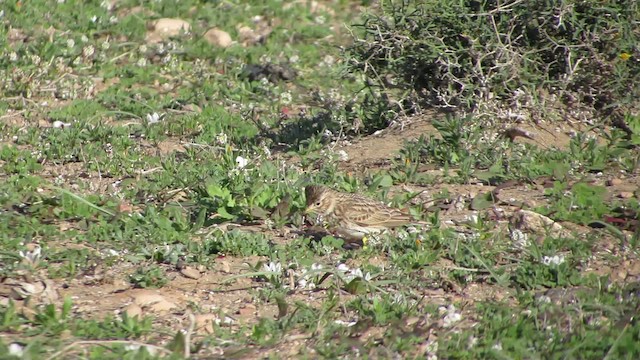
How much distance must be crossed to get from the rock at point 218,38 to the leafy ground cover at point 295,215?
889 millimetres

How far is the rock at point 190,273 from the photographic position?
656 cm

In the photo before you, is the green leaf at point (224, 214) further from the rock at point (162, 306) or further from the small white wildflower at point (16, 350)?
the small white wildflower at point (16, 350)

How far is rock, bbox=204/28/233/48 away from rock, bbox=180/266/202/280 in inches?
252

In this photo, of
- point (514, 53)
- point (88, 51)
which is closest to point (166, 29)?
point (88, 51)

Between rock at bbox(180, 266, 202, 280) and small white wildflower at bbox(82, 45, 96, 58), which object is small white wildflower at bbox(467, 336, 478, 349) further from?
small white wildflower at bbox(82, 45, 96, 58)

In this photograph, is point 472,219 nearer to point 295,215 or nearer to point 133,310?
point 295,215

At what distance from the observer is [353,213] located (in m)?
7.25

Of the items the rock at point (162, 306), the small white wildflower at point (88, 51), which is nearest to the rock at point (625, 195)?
the rock at point (162, 306)

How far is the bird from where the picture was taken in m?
7.18

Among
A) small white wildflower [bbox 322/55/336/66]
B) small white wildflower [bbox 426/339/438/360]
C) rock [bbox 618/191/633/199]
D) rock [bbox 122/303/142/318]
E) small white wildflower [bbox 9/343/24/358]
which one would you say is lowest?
small white wildflower [bbox 322/55/336/66]

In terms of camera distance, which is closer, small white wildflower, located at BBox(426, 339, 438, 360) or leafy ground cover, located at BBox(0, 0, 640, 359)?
small white wildflower, located at BBox(426, 339, 438, 360)

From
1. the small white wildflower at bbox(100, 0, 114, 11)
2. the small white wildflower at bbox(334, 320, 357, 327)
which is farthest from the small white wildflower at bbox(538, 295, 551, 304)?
the small white wildflower at bbox(100, 0, 114, 11)

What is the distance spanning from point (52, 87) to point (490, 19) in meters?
4.68

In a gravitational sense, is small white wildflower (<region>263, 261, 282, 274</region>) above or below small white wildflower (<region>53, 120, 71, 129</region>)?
above
